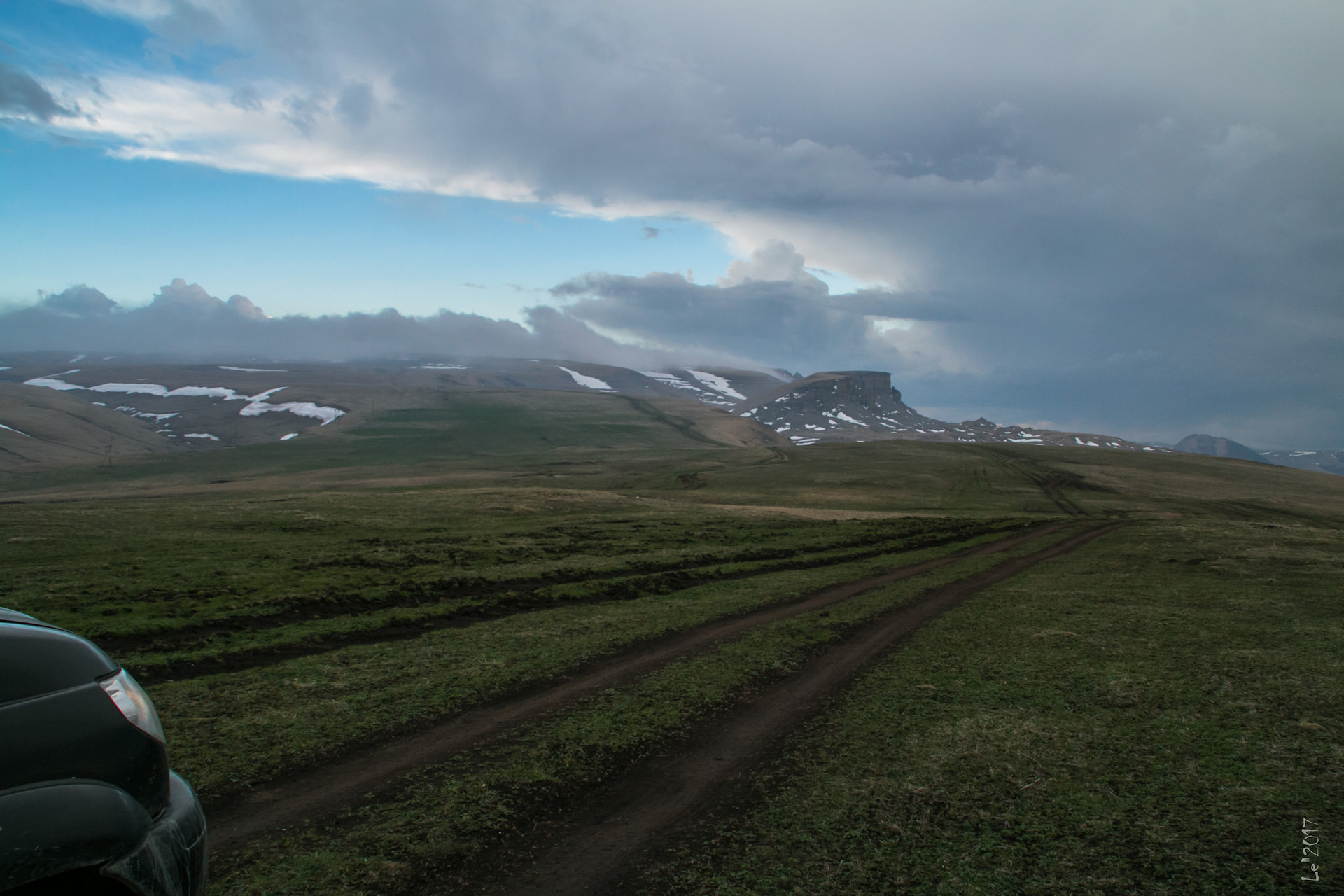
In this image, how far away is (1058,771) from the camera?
11219mm

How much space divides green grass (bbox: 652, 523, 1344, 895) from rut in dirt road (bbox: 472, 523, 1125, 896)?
632mm

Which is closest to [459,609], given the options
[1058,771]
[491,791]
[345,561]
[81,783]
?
[345,561]

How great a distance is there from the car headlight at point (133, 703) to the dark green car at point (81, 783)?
0.01m

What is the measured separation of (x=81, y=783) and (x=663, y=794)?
775cm

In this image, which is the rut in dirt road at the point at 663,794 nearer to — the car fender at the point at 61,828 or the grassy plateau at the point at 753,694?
the grassy plateau at the point at 753,694

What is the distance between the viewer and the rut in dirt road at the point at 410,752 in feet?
30.8

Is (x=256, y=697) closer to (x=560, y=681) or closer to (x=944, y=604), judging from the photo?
(x=560, y=681)

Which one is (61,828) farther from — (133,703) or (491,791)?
(491,791)

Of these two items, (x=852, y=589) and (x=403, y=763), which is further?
(x=852, y=589)

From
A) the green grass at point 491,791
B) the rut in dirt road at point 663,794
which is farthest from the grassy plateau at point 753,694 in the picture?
the rut in dirt road at point 663,794

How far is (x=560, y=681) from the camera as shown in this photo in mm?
15758

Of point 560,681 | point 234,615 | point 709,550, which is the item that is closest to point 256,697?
point 560,681

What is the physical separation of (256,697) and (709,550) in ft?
86.7

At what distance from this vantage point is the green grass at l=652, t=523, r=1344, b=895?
8.48 m
